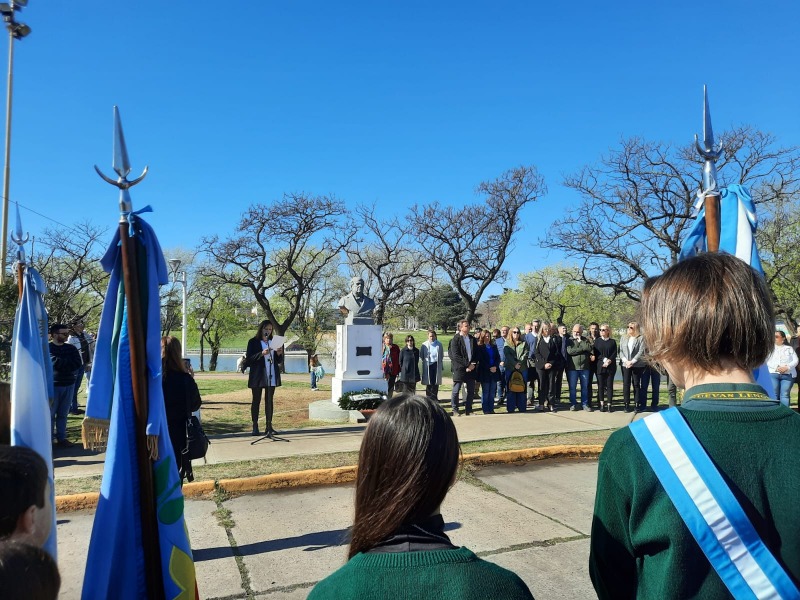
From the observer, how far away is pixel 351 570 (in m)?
1.27

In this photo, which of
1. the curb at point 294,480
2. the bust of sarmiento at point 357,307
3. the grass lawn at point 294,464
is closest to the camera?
the curb at point 294,480

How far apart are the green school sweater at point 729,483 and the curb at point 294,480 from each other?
14.4ft

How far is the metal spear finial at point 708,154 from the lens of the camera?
3709mm

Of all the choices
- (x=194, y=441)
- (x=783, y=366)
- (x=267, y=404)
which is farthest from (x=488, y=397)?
(x=194, y=441)

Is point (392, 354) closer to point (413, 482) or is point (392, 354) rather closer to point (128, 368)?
point (128, 368)

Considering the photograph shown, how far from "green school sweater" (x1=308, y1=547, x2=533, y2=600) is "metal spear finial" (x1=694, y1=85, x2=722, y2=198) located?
334 centimetres

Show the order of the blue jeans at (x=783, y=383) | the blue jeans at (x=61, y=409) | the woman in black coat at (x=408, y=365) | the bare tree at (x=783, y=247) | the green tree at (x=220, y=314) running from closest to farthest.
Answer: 1. the blue jeans at (x=61, y=409)
2. the blue jeans at (x=783, y=383)
3. the woman in black coat at (x=408, y=365)
4. the bare tree at (x=783, y=247)
5. the green tree at (x=220, y=314)

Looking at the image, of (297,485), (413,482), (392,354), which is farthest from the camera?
(392,354)

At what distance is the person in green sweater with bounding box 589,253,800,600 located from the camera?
3.87 feet

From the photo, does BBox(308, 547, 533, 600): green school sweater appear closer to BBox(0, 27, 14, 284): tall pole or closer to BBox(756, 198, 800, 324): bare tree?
BBox(0, 27, 14, 284): tall pole

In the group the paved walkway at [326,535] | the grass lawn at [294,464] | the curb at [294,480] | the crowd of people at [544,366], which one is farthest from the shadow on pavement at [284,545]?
the crowd of people at [544,366]

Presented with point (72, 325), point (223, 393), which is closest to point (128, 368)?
point (72, 325)

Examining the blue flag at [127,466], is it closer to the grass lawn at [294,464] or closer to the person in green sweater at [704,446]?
the person in green sweater at [704,446]

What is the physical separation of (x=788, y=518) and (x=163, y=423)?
3.03 m
